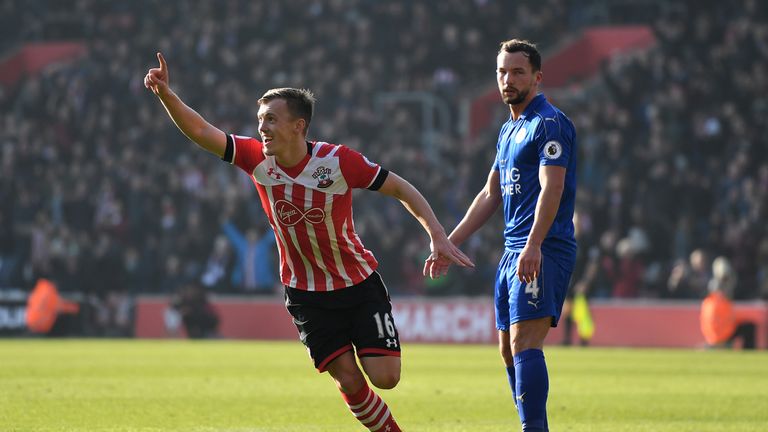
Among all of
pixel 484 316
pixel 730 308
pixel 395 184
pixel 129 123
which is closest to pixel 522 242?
pixel 395 184

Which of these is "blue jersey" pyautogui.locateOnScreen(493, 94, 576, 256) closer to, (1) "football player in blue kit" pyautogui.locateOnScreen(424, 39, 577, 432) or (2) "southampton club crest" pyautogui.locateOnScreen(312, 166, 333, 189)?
(1) "football player in blue kit" pyautogui.locateOnScreen(424, 39, 577, 432)

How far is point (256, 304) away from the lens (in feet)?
84.3

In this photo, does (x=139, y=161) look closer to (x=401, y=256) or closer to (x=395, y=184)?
(x=401, y=256)

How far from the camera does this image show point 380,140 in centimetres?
2845

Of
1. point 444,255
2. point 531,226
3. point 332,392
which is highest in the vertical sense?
point 531,226

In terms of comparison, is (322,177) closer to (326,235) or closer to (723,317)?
(326,235)

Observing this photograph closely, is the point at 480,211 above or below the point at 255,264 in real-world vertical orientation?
above

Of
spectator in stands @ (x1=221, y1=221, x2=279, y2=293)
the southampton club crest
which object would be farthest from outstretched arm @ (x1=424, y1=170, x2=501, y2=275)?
Answer: spectator in stands @ (x1=221, y1=221, x2=279, y2=293)

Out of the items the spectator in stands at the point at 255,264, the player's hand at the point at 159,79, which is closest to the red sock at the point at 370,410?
the player's hand at the point at 159,79

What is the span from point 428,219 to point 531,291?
0.69m

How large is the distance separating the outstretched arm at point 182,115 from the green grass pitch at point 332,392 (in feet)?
8.26

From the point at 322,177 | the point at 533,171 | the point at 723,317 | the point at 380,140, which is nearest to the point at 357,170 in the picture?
the point at 322,177

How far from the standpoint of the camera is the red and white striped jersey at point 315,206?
7.30 m

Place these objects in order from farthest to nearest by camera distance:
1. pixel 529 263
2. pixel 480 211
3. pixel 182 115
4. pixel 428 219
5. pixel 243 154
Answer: pixel 480 211 → pixel 243 154 → pixel 428 219 → pixel 182 115 → pixel 529 263
